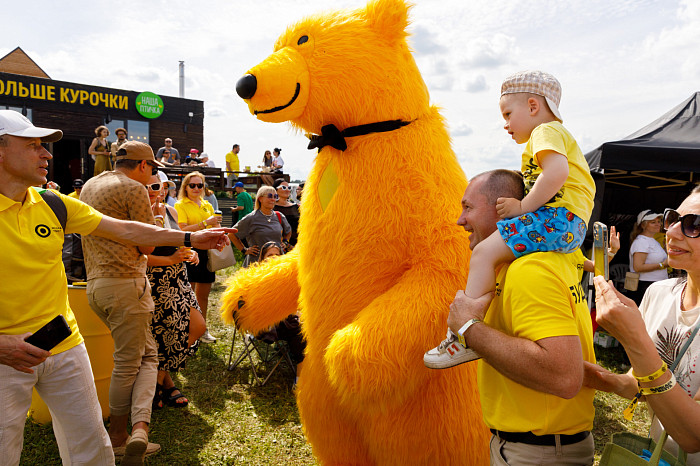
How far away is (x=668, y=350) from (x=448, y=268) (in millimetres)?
867

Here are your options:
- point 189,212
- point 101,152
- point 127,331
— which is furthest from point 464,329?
point 101,152

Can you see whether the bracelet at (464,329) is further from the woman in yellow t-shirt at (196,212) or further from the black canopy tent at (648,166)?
the black canopy tent at (648,166)

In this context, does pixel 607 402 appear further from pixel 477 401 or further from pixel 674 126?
pixel 674 126

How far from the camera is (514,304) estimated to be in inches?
53.4

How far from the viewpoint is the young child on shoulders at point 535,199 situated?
1.46m

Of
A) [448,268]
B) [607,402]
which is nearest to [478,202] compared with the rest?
[448,268]

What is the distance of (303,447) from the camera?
3.63 metres

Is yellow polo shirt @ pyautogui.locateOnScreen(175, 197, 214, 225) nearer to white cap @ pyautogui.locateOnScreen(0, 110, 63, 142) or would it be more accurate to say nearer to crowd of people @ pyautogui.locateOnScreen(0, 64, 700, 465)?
crowd of people @ pyautogui.locateOnScreen(0, 64, 700, 465)

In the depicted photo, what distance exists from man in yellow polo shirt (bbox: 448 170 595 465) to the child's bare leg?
38mm

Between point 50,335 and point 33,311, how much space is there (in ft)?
0.51

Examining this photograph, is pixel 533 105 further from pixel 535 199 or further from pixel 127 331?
pixel 127 331

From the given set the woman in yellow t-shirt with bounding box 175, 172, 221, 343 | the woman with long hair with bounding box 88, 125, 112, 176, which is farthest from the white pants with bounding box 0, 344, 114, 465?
the woman with long hair with bounding box 88, 125, 112, 176

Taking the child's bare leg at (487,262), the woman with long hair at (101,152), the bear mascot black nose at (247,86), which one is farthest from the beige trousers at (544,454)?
the woman with long hair at (101,152)

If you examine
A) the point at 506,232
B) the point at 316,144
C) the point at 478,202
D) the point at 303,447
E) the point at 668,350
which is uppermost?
the point at 316,144
